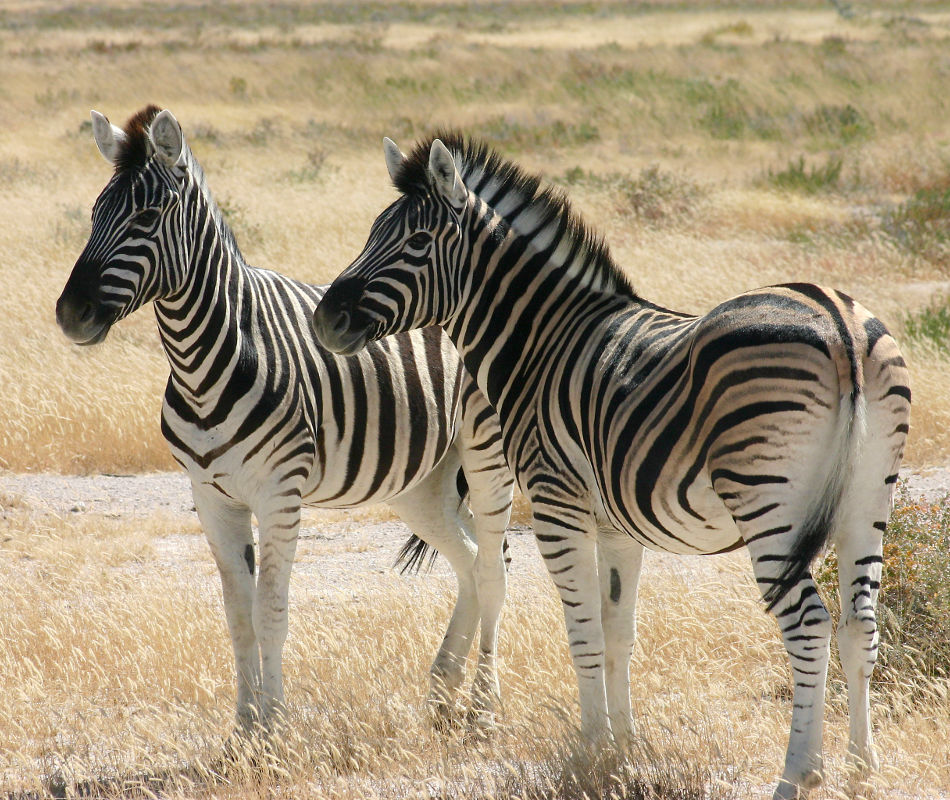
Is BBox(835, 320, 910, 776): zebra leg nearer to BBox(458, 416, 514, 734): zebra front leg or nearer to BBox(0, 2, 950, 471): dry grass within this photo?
BBox(458, 416, 514, 734): zebra front leg

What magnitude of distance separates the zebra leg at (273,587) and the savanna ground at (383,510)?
21 cm

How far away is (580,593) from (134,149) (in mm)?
2490

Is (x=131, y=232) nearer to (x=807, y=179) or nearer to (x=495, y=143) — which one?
(x=807, y=179)

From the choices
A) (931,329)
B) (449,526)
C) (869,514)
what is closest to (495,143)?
(931,329)

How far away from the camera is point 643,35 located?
50.0m

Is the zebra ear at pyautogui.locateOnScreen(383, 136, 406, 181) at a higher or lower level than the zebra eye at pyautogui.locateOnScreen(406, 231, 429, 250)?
higher

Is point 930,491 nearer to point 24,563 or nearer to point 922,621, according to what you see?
point 922,621

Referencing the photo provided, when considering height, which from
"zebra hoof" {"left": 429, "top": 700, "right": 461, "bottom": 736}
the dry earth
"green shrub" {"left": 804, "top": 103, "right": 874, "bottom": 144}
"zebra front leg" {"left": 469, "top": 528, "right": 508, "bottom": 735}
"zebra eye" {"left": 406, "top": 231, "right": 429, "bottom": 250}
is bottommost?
the dry earth

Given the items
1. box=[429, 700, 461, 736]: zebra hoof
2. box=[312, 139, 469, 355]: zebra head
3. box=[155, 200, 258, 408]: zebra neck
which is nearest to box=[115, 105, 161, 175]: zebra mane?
box=[155, 200, 258, 408]: zebra neck

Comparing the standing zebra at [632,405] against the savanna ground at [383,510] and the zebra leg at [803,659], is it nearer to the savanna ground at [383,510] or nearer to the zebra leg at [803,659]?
the zebra leg at [803,659]

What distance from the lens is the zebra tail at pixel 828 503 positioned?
335 centimetres

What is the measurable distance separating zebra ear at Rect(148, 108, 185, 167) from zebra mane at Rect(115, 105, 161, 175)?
0.14 feet

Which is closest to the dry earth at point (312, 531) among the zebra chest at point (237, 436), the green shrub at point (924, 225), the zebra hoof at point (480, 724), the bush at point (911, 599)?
the bush at point (911, 599)

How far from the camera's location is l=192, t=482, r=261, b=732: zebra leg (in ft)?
14.9
